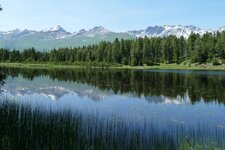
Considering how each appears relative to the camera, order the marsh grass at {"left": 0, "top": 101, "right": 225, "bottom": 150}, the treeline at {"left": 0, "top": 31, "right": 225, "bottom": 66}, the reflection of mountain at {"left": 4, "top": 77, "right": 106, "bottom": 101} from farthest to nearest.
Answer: the treeline at {"left": 0, "top": 31, "right": 225, "bottom": 66}
the reflection of mountain at {"left": 4, "top": 77, "right": 106, "bottom": 101}
the marsh grass at {"left": 0, "top": 101, "right": 225, "bottom": 150}

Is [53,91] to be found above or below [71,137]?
below

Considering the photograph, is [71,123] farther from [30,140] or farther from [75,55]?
[75,55]

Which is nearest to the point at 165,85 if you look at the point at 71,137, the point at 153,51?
the point at 71,137

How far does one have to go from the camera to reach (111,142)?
1723 centimetres

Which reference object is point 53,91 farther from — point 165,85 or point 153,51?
point 153,51

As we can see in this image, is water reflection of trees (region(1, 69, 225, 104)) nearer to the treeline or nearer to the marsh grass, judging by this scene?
the marsh grass

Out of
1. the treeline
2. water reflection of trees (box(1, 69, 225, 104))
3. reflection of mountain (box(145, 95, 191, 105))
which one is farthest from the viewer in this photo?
the treeline

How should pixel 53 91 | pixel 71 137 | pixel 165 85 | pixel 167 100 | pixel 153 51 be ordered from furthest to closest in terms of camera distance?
pixel 153 51 → pixel 165 85 → pixel 53 91 → pixel 167 100 → pixel 71 137

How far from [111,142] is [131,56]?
518 ft

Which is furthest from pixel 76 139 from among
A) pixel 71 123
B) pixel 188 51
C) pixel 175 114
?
pixel 188 51

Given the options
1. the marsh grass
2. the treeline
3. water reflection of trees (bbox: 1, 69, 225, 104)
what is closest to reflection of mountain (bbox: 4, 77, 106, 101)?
water reflection of trees (bbox: 1, 69, 225, 104)

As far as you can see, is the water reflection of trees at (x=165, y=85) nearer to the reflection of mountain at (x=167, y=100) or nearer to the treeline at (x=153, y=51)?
the reflection of mountain at (x=167, y=100)

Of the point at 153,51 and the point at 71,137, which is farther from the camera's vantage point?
the point at 153,51

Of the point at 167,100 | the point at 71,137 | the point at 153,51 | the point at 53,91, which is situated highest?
the point at 153,51
